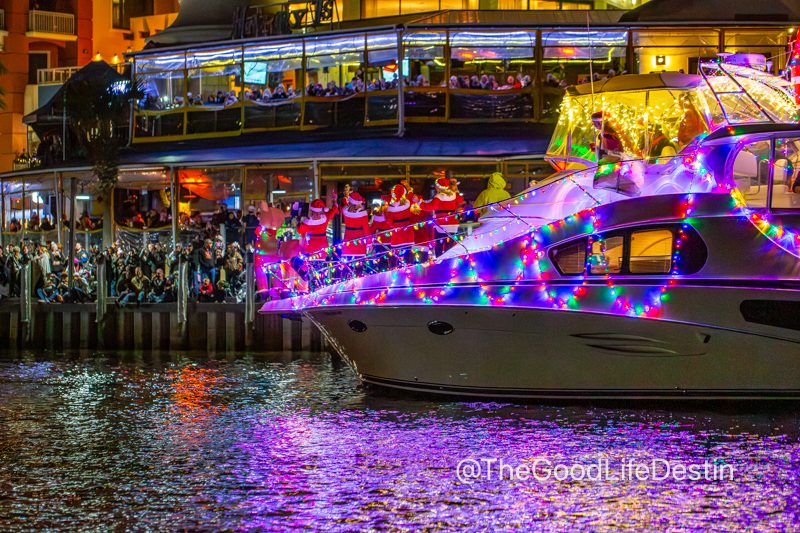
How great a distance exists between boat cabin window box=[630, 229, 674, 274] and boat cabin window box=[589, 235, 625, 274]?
0.14 metres

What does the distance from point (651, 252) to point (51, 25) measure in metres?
40.0

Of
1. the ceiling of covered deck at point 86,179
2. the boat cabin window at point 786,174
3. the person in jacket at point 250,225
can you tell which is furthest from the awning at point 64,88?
the boat cabin window at point 786,174

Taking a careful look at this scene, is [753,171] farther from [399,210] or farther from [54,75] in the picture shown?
[54,75]

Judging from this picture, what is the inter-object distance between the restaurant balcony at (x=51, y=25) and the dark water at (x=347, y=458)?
33849mm

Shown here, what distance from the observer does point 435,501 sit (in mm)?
9992

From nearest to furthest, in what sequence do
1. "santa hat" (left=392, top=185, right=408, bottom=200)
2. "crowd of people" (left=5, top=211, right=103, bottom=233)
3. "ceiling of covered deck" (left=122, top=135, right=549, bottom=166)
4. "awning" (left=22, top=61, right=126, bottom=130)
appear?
"santa hat" (left=392, top=185, right=408, bottom=200)
"ceiling of covered deck" (left=122, top=135, right=549, bottom=166)
"crowd of people" (left=5, top=211, right=103, bottom=233)
"awning" (left=22, top=61, right=126, bottom=130)

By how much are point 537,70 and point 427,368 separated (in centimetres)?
1189

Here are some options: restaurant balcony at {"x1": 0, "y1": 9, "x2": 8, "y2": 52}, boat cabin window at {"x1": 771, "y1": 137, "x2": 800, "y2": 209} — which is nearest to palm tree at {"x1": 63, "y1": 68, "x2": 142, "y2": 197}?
boat cabin window at {"x1": 771, "y1": 137, "x2": 800, "y2": 209}

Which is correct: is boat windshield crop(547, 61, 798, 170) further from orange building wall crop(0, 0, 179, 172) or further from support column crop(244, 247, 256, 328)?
orange building wall crop(0, 0, 179, 172)

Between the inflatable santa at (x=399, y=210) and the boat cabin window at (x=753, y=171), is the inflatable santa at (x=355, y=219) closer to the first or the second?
Answer: the inflatable santa at (x=399, y=210)

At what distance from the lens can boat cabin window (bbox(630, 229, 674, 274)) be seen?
41.5 feet

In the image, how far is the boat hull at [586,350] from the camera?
497 inches

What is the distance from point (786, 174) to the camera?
42.7 ft

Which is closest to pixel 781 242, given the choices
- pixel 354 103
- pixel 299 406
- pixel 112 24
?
pixel 299 406
